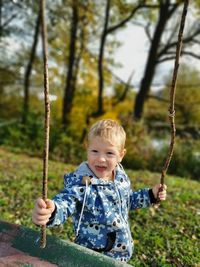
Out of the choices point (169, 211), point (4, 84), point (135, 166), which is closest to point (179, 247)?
point (169, 211)

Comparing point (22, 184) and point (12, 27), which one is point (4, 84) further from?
point (22, 184)

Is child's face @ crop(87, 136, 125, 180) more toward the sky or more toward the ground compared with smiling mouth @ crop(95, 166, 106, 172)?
more toward the sky

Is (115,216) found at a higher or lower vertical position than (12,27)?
lower

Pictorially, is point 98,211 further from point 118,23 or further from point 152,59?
point 118,23

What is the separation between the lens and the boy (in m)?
3.06

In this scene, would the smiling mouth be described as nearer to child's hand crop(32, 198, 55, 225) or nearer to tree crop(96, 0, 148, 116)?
child's hand crop(32, 198, 55, 225)

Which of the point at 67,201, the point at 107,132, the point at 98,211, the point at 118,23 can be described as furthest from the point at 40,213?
the point at 118,23

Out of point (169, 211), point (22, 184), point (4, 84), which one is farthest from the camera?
point (4, 84)

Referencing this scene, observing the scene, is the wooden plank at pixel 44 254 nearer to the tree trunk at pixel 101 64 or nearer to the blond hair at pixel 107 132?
the blond hair at pixel 107 132

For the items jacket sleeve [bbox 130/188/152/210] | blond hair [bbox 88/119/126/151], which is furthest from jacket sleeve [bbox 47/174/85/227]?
jacket sleeve [bbox 130/188/152/210]

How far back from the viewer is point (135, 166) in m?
16.8

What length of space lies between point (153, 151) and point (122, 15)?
812 cm

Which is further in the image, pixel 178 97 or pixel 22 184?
pixel 178 97

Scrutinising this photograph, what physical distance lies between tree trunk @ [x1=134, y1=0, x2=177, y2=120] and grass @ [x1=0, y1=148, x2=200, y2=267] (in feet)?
44.1
